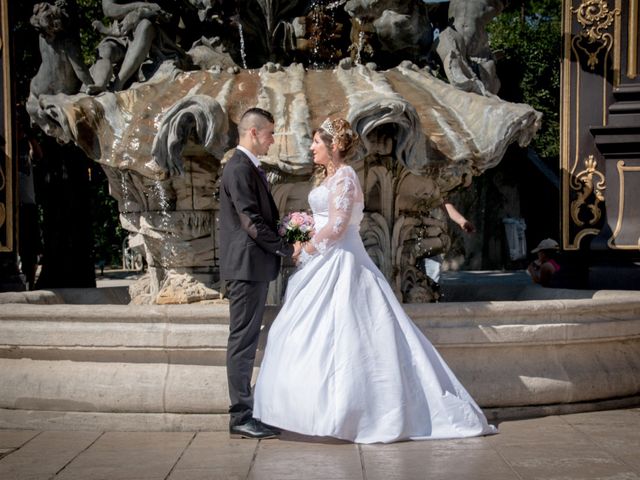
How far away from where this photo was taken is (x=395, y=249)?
6914mm

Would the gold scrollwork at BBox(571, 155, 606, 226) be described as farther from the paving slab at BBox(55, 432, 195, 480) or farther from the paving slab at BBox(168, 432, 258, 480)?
the paving slab at BBox(55, 432, 195, 480)

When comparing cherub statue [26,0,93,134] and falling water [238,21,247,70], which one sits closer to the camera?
cherub statue [26,0,93,134]

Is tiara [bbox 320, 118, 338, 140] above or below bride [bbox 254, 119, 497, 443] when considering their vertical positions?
above

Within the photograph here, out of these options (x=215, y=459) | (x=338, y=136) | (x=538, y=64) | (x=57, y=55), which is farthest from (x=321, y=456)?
(x=538, y=64)

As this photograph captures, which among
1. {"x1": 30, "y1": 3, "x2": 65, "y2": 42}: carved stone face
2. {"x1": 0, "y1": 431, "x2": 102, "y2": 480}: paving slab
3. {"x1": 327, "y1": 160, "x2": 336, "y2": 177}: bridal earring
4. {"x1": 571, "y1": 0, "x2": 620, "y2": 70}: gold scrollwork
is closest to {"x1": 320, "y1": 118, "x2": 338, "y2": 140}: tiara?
{"x1": 327, "y1": 160, "x2": 336, "y2": 177}: bridal earring

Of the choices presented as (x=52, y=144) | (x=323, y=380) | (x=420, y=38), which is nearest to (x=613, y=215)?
(x=420, y=38)

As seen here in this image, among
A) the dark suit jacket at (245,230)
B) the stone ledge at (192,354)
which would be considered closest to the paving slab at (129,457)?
the stone ledge at (192,354)

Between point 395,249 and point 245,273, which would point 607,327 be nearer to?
point 395,249

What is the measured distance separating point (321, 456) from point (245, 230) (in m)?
1.25

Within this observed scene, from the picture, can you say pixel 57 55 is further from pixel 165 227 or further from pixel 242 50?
pixel 165 227

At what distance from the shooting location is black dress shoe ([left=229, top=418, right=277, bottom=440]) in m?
5.17

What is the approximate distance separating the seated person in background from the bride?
350 centimetres

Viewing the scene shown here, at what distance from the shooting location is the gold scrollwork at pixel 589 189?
853 centimetres

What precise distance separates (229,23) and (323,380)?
153 inches
